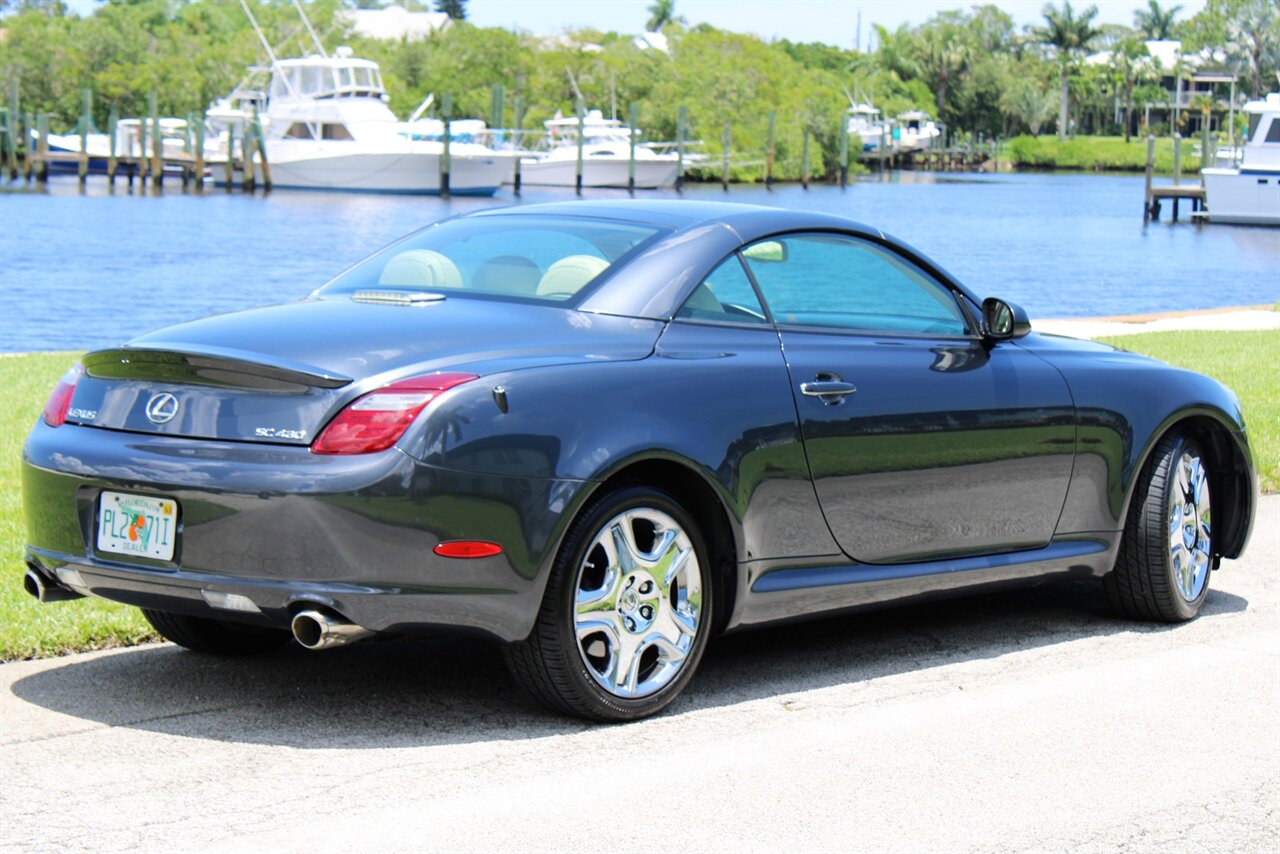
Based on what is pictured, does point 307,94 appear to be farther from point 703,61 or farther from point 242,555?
point 242,555

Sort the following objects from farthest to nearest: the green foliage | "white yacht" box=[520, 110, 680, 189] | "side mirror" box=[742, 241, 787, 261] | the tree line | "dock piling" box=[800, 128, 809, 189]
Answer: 1. the green foliage
2. the tree line
3. "dock piling" box=[800, 128, 809, 189]
4. "white yacht" box=[520, 110, 680, 189]
5. "side mirror" box=[742, 241, 787, 261]

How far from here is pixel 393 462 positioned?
4.91m

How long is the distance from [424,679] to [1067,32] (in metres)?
174

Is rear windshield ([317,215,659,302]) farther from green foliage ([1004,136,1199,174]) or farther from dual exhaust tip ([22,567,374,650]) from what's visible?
green foliage ([1004,136,1199,174])

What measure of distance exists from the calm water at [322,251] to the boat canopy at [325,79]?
472 cm

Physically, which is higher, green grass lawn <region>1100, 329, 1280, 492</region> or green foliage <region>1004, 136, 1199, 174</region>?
green foliage <region>1004, 136, 1199, 174</region>

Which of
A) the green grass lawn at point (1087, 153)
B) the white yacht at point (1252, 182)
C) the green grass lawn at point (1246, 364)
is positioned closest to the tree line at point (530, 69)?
the green grass lawn at point (1087, 153)

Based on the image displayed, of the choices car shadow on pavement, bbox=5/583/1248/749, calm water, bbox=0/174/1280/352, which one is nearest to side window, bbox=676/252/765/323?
car shadow on pavement, bbox=5/583/1248/749

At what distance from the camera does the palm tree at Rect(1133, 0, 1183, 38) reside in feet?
624

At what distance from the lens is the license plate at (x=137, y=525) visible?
199 inches

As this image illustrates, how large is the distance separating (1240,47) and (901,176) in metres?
36.1

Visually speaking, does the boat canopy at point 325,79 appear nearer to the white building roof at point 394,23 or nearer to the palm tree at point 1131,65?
the white building roof at point 394,23

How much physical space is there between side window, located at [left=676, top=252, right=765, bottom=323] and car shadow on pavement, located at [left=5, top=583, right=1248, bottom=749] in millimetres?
1139

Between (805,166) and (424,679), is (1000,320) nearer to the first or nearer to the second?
(424,679)
